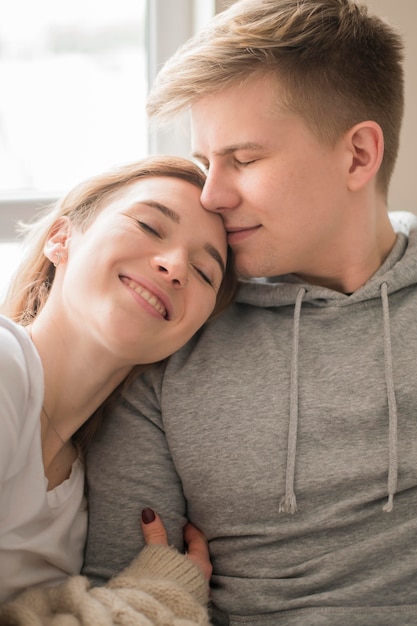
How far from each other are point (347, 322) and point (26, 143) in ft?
3.73

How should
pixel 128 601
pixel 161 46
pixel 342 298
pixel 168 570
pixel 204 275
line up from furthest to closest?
1. pixel 161 46
2. pixel 342 298
3. pixel 204 275
4. pixel 168 570
5. pixel 128 601

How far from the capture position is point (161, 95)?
5.02 ft

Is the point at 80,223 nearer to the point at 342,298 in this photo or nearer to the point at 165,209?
the point at 165,209

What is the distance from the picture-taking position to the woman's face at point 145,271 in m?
1.33

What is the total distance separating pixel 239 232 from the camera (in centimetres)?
150

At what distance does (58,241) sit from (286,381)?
1.58 feet

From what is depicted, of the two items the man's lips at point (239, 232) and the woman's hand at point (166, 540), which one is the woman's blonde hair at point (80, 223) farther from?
the woman's hand at point (166, 540)

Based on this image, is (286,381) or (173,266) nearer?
(173,266)

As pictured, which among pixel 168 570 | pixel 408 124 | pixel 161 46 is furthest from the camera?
pixel 161 46

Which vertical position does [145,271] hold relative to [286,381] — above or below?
above

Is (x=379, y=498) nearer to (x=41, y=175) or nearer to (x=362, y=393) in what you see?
(x=362, y=393)

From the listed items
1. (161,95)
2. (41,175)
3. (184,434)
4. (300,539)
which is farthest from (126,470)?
(41,175)

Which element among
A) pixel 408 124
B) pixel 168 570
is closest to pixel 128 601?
pixel 168 570

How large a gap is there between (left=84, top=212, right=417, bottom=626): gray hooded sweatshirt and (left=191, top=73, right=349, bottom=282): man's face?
17 centimetres
